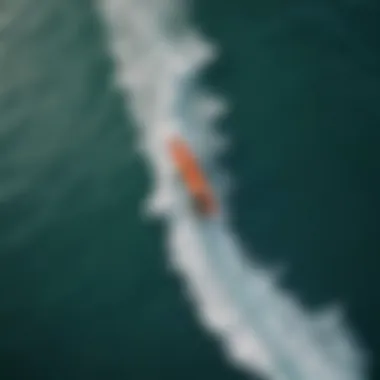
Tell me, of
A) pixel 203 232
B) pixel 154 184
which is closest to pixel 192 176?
pixel 154 184

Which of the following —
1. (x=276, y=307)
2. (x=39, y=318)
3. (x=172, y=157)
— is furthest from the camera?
(x=172, y=157)

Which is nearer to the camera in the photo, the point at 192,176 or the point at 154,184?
the point at 192,176

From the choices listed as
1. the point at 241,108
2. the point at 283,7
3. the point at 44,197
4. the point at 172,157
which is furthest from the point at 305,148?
the point at 44,197

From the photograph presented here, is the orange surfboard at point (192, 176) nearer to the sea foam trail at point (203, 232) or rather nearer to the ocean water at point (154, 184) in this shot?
the sea foam trail at point (203, 232)

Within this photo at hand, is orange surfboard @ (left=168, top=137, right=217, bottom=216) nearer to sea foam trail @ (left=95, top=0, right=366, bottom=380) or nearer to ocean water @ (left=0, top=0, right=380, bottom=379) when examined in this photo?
sea foam trail @ (left=95, top=0, right=366, bottom=380)

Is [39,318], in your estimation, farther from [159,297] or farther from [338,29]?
[338,29]

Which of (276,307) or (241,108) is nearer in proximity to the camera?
(276,307)

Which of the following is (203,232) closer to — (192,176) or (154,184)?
(192,176)
